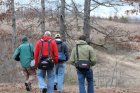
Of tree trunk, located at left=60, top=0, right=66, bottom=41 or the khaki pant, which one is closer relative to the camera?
the khaki pant

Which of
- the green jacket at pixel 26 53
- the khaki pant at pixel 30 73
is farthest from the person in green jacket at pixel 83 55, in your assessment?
the khaki pant at pixel 30 73

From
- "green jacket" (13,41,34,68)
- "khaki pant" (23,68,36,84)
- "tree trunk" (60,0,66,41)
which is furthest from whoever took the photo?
"tree trunk" (60,0,66,41)

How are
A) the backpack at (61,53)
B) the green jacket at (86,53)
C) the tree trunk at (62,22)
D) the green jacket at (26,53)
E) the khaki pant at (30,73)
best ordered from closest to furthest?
1. the green jacket at (86,53)
2. the backpack at (61,53)
3. the green jacket at (26,53)
4. the khaki pant at (30,73)
5. the tree trunk at (62,22)

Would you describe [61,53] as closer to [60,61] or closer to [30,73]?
[60,61]

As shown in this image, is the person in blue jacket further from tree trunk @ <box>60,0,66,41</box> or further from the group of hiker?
tree trunk @ <box>60,0,66,41</box>

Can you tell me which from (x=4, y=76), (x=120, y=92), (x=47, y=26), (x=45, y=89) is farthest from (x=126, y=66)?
(x=45, y=89)

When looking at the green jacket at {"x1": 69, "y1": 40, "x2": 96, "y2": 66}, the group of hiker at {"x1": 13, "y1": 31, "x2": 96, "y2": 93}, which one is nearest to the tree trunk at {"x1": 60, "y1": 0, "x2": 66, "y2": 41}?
the group of hiker at {"x1": 13, "y1": 31, "x2": 96, "y2": 93}

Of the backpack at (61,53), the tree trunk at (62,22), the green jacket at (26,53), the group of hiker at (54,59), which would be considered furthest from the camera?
the tree trunk at (62,22)

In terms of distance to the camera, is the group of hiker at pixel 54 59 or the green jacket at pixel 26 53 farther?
→ the green jacket at pixel 26 53

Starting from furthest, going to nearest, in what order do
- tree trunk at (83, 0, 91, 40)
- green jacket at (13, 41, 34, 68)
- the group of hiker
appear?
tree trunk at (83, 0, 91, 40) < green jacket at (13, 41, 34, 68) < the group of hiker

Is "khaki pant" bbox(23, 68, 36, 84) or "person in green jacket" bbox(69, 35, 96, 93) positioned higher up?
"person in green jacket" bbox(69, 35, 96, 93)

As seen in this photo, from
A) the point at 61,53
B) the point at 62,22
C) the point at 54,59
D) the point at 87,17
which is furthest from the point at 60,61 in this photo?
the point at 87,17

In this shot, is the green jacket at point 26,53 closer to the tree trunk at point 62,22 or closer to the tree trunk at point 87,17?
the tree trunk at point 62,22

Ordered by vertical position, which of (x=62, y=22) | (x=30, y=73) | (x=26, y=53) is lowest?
(x=30, y=73)
